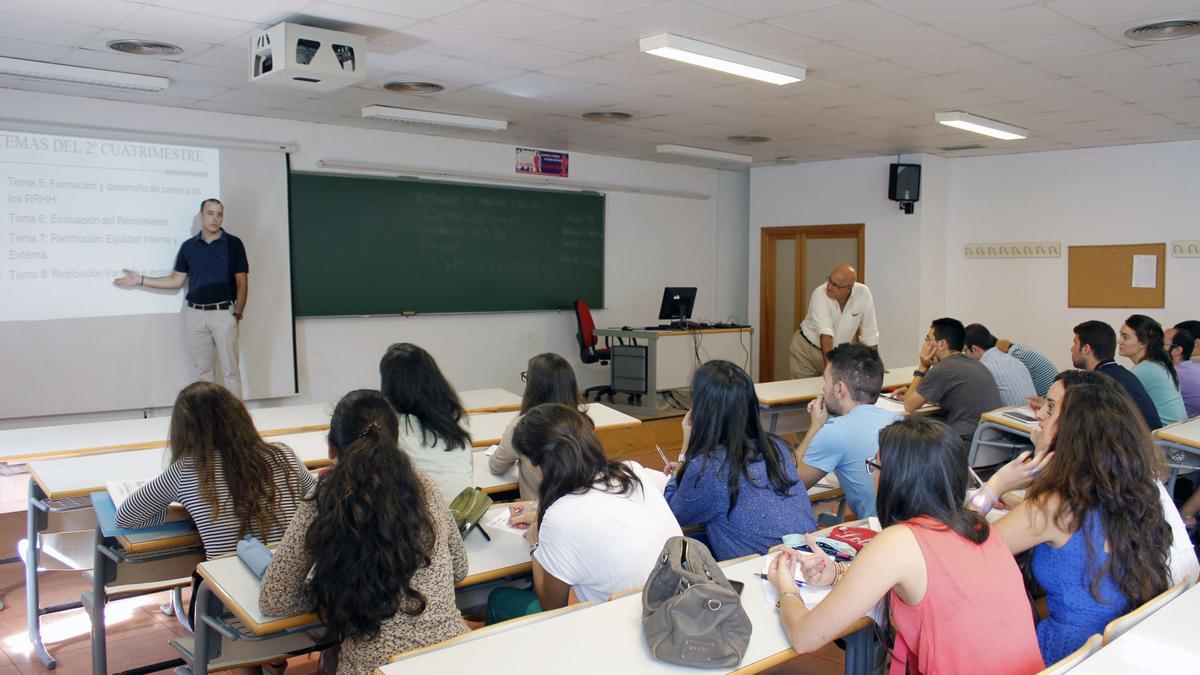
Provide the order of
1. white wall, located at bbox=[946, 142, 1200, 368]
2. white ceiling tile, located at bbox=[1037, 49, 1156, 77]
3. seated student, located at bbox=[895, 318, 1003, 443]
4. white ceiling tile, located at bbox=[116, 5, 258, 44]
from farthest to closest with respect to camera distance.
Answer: white wall, located at bbox=[946, 142, 1200, 368] → seated student, located at bbox=[895, 318, 1003, 443] → white ceiling tile, located at bbox=[1037, 49, 1156, 77] → white ceiling tile, located at bbox=[116, 5, 258, 44]

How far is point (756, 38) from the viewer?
4.45 metres

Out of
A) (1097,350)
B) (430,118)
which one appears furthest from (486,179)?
(1097,350)

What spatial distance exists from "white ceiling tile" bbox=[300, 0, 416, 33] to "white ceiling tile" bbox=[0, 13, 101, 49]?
4.04ft

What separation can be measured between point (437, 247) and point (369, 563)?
611cm

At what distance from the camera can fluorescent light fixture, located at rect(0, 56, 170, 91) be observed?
500cm

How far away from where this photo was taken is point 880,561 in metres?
1.83

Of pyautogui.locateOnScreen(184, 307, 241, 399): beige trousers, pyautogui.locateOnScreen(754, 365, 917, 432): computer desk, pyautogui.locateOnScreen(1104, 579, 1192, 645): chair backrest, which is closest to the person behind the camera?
pyautogui.locateOnScreen(1104, 579, 1192, 645): chair backrest

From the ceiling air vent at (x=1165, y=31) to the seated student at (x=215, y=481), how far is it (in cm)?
444

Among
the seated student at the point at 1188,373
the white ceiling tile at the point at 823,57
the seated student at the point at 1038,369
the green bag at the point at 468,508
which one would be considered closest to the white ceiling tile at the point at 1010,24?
the white ceiling tile at the point at 823,57

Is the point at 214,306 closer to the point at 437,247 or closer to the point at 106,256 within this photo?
the point at 106,256

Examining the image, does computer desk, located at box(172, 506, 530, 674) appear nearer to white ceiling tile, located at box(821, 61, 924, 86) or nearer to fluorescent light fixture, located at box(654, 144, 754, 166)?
white ceiling tile, located at box(821, 61, 924, 86)

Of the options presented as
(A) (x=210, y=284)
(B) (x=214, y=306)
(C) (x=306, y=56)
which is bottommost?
(B) (x=214, y=306)

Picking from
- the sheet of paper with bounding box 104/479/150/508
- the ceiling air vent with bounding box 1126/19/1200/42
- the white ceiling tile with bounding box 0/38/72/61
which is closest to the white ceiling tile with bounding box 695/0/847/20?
the ceiling air vent with bounding box 1126/19/1200/42

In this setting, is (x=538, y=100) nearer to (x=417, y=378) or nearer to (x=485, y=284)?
(x=485, y=284)
